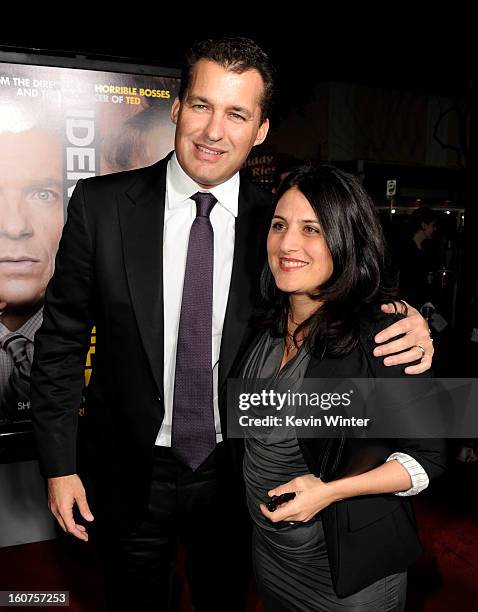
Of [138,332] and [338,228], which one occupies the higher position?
[338,228]

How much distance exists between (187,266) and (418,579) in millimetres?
1949

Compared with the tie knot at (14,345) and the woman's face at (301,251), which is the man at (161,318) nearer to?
the woman's face at (301,251)

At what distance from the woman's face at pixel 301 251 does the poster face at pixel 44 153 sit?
4.28 feet

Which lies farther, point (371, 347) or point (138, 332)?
Result: point (138, 332)

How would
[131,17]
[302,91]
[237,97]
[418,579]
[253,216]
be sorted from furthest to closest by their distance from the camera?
[302,91], [131,17], [418,579], [253,216], [237,97]

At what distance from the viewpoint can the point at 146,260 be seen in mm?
1523

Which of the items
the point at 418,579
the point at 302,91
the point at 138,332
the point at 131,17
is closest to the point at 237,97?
the point at 138,332

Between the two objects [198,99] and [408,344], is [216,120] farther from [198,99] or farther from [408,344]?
[408,344]

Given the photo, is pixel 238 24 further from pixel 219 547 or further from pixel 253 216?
pixel 219 547

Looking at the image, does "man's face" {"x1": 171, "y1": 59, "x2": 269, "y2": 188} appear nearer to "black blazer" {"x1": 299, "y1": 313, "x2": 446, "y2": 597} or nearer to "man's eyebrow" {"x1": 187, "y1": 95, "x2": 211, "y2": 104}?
"man's eyebrow" {"x1": 187, "y1": 95, "x2": 211, "y2": 104}

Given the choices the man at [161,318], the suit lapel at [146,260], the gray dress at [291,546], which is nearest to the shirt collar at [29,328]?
the man at [161,318]

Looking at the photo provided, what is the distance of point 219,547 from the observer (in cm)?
174

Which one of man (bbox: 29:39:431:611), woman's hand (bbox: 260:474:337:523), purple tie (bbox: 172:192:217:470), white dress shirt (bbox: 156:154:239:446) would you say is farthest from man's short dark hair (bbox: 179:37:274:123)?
woman's hand (bbox: 260:474:337:523)

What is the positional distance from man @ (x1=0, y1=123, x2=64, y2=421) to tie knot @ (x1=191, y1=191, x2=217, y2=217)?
106cm
